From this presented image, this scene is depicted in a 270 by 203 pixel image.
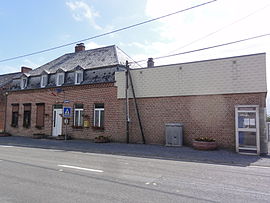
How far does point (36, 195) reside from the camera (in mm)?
4480

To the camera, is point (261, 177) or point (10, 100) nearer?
point (261, 177)

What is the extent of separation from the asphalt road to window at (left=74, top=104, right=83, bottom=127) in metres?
9.93

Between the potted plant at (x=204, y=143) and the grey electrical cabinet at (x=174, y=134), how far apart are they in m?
1.11

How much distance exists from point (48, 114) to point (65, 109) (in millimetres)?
4346

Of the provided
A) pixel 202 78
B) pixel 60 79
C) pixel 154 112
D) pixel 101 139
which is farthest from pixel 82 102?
pixel 202 78

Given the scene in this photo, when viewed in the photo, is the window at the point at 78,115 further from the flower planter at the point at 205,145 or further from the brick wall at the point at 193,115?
the flower planter at the point at 205,145

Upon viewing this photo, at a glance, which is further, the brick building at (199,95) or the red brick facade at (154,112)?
the red brick facade at (154,112)

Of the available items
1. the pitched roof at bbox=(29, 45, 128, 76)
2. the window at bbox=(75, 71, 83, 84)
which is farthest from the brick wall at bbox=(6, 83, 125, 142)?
the pitched roof at bbox=(29, 45, 128, 76)

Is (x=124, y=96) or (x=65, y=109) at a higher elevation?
(x=124, y=96)

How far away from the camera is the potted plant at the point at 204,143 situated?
38.4 ft

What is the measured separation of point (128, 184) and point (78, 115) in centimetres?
1321

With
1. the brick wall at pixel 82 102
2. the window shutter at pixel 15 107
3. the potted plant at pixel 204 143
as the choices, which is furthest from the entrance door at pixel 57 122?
the potted plant at pixel 204 143

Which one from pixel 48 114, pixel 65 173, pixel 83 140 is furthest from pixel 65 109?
pixel 65 173

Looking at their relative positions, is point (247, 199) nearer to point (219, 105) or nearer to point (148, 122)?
point (219, 105)
